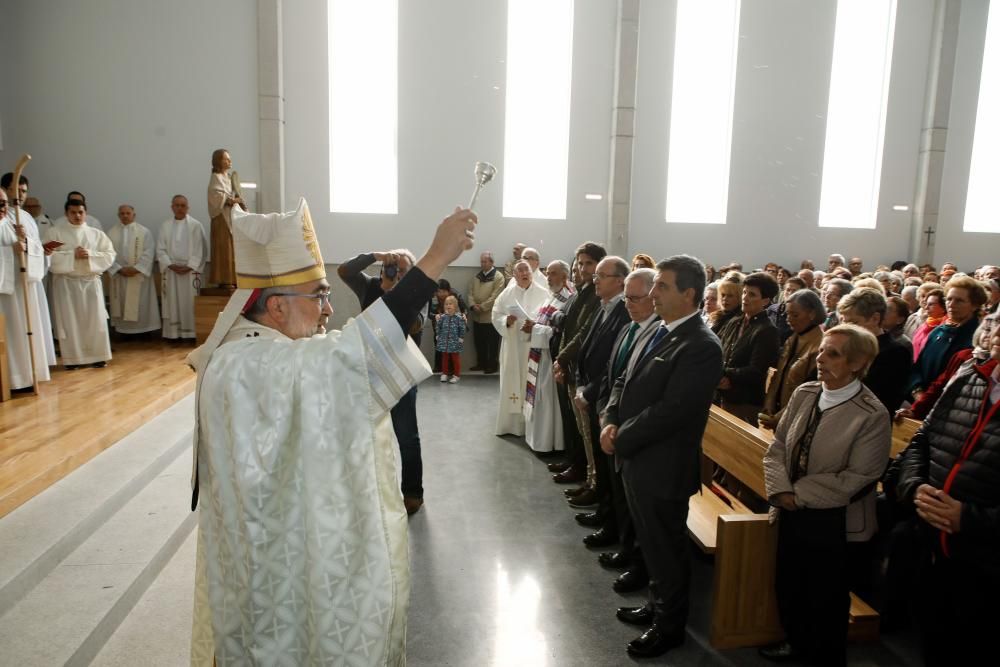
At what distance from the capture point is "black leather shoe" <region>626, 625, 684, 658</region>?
283cm

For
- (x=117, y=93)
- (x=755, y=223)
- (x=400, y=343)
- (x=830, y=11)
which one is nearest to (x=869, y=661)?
(x=400, y=343)

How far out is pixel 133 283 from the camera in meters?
8.30

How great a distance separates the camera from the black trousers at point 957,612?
2.33m

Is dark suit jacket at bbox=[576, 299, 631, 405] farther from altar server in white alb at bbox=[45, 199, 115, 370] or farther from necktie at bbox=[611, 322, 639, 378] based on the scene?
altar server in white alb at bbox=[45, 199, 115, 370]

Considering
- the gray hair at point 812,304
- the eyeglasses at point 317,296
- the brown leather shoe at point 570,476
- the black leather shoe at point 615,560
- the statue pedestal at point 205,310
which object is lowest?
the brown leather shoe at point 570,476

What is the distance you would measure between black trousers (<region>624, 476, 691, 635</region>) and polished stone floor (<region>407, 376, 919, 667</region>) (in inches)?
6.7

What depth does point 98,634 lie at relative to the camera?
2.65 metres

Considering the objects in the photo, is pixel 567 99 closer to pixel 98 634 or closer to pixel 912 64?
pixel 912 64

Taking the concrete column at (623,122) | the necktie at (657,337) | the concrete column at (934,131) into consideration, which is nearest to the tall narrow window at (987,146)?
the concrete column at (934,131)

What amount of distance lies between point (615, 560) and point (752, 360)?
5.30ft

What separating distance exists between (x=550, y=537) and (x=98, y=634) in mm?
2443

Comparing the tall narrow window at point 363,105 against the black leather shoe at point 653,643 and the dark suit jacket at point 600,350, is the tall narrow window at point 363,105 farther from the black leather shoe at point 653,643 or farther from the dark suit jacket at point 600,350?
the black leather shoe at point 653,643

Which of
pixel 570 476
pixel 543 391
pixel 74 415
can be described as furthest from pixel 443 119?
pixel 74 415

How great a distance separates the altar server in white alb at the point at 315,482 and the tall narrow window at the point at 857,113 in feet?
38.4
